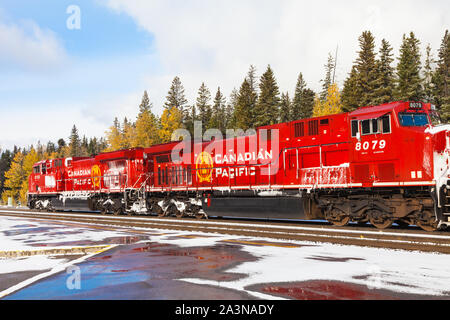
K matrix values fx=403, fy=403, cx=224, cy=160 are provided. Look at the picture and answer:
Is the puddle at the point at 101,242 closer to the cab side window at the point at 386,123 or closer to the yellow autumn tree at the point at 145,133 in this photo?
the cab side window at the point at 386,123

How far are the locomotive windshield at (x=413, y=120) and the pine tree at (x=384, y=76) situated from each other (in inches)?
1361

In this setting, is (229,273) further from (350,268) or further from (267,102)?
(267,102)

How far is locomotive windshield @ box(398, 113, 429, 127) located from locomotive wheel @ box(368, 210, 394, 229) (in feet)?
10.5

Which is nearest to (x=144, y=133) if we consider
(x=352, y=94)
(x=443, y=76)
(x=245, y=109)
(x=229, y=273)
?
(x=245, y=109)

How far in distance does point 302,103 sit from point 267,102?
825 inches

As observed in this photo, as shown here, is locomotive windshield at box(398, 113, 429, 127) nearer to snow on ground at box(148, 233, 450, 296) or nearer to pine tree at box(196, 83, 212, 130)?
snow on ground at box(148, 233, 450, 296)

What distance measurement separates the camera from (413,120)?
45.4ft

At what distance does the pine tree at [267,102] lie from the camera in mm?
58062

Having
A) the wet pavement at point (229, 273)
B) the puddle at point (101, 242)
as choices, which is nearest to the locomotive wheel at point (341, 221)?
the wet pavement at point (229, 273)

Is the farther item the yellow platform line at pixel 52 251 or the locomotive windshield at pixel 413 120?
the locomotive windshield at pixel 413 120
